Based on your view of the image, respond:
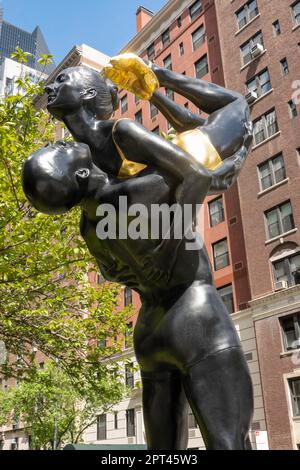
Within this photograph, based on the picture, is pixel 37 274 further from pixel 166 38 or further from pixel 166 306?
pixel 166 38

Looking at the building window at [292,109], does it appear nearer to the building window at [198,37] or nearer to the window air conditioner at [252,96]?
the window air conditioner at [252,96]

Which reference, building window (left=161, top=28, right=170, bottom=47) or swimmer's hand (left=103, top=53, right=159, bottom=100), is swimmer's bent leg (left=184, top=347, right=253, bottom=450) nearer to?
swimmer's hand (left=103, top=53, right=159, bottom=100)

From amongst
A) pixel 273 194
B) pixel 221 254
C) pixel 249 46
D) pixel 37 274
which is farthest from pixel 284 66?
pixel 37 274

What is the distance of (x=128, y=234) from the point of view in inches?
92.1

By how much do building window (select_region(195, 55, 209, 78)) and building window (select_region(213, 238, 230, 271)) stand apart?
11.8 meters

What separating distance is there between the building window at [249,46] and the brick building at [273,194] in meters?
0.05

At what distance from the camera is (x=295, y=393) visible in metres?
20.7

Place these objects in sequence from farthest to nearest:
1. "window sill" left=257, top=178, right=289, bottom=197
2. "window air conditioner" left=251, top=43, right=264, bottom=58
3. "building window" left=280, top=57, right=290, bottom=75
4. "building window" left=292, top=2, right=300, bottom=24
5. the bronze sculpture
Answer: "window air conditioner" left=251, top=43, right=264, bottom=58, "building window" left=292, top=2, right=300, bottom=24, "building window" left=280, top=57, right=290, bottom=75, "window sill" left=257, top=178, right=289, bottom=197, the bronze sculpture

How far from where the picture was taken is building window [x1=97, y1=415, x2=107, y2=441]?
108ft

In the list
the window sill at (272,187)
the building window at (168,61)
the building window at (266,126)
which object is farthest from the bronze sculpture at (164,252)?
the building window at (168,61)

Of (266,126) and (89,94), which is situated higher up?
(266,126)

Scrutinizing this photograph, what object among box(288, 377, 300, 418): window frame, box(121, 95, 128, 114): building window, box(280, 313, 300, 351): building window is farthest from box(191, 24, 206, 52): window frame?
box(288, 377, 300, 418): window frame

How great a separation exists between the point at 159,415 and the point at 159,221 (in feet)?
3.05

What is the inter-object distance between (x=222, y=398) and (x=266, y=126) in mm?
25202
